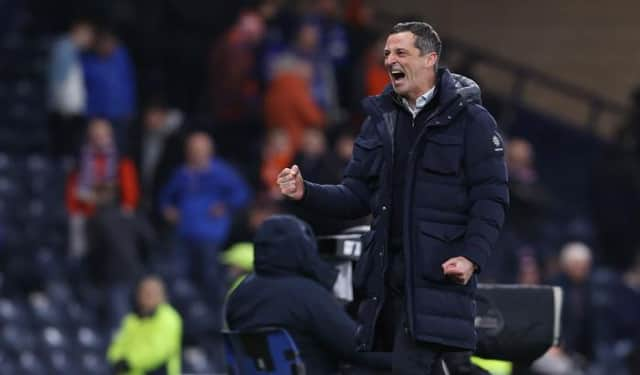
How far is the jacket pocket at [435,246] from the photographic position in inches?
281

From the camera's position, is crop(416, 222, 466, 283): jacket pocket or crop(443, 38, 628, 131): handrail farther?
crop(443, 38, 628, 131): handrail

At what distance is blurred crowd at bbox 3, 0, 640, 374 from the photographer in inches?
606

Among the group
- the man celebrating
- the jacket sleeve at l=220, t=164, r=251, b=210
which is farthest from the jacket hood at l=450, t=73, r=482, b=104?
the jacket sleeve at l=220, t=164, r=251, b=210

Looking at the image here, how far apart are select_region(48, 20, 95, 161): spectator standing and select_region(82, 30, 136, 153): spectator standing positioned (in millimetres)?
91

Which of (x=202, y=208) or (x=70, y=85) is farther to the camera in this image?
(x=70, y=85)

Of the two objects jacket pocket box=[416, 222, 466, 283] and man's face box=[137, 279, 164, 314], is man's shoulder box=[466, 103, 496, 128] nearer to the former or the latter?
jacket pocket box=[416, 222, 466, 283]

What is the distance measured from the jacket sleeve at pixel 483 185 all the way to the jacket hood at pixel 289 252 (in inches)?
57.7

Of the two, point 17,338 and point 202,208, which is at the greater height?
point 202,208

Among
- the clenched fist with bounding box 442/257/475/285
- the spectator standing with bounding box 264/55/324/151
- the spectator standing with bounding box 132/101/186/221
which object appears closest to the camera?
the clenched fist with bounding box 442/257/475/285

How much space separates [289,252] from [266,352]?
45 cm

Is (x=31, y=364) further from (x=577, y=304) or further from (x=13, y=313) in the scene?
(x=577, y=304)

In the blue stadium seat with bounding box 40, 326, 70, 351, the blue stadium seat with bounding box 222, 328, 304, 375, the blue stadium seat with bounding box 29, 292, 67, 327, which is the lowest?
the blue stadium seat with bounding box 40, 326, 70, 351

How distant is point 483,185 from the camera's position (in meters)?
7.19

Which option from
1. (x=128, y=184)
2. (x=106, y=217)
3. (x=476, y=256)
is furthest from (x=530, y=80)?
(x=476, y=256)
